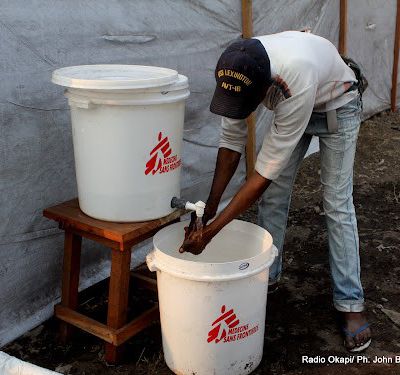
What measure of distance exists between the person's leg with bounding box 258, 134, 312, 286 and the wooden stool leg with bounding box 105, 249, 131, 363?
0.86 meters

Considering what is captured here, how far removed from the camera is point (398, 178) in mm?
5199

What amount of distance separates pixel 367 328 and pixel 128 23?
6.35ft

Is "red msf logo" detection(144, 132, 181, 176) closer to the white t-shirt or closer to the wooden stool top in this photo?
the wooden stool top

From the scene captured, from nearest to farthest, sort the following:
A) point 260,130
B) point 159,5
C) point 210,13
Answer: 1. point 159,5
2. point 210,13
3. point 260,130

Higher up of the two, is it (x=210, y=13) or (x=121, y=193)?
(x=210, y=13)

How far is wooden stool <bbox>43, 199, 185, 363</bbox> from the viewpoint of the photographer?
2502 mm

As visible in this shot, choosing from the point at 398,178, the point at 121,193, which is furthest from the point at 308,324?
the point at 398,178

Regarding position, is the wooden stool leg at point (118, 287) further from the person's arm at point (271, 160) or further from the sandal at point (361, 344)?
the sandal at point (361, 344)

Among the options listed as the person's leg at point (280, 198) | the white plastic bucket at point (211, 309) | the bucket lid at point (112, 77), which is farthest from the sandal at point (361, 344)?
the bucket lid at point (112, 77)

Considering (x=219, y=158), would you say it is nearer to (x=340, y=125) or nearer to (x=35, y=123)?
(x=340, y=125)

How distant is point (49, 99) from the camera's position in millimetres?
2799

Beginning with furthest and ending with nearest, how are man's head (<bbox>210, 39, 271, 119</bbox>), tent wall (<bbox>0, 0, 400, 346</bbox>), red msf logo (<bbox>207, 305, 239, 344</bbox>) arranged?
tent wall (<bbox>0, 0, 400, 346</bbox>)
red msf logo (<bbox>207, 305, 239, 344</bbox>)
man's head (<bbox>210, 39, 271, 119</bbox>)

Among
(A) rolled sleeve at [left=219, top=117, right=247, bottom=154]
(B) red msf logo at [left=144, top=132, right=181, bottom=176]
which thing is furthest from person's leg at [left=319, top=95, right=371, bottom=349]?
(B) red msf logo at [left=144, top=132, right=181, bottom=176]

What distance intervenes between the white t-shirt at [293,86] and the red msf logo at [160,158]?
1.22 ft
